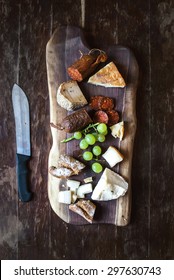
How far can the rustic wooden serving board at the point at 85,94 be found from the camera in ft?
4.33

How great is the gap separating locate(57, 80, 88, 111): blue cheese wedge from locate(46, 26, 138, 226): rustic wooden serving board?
0.10ft

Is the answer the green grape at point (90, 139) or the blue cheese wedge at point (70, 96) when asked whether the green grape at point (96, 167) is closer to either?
the green grape at point (90, 139)

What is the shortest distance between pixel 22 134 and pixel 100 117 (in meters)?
0.31

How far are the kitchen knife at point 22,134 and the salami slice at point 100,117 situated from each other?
262mm

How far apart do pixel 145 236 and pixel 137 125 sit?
17.2 inches

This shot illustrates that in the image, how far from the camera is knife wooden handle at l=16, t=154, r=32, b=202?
52.9 inches

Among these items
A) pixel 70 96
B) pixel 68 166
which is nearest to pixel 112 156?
pixel 68 166

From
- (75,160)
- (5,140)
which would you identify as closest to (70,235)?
(75,160)

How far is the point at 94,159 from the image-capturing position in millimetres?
1317

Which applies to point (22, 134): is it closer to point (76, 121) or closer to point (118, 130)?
point (76, 121)

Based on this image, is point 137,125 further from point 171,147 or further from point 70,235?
point 70,235

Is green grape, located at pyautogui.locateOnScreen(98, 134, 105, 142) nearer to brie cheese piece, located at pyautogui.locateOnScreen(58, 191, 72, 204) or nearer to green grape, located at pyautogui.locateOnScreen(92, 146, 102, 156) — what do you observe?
green grape, located at pyautogui.locateOnScreen(92, 146, 102, 156)

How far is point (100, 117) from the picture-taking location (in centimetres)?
129

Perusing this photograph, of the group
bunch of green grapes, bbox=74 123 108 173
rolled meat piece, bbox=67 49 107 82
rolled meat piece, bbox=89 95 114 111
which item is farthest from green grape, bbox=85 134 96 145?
rolled meat piece, bbox=67 49 107 82
